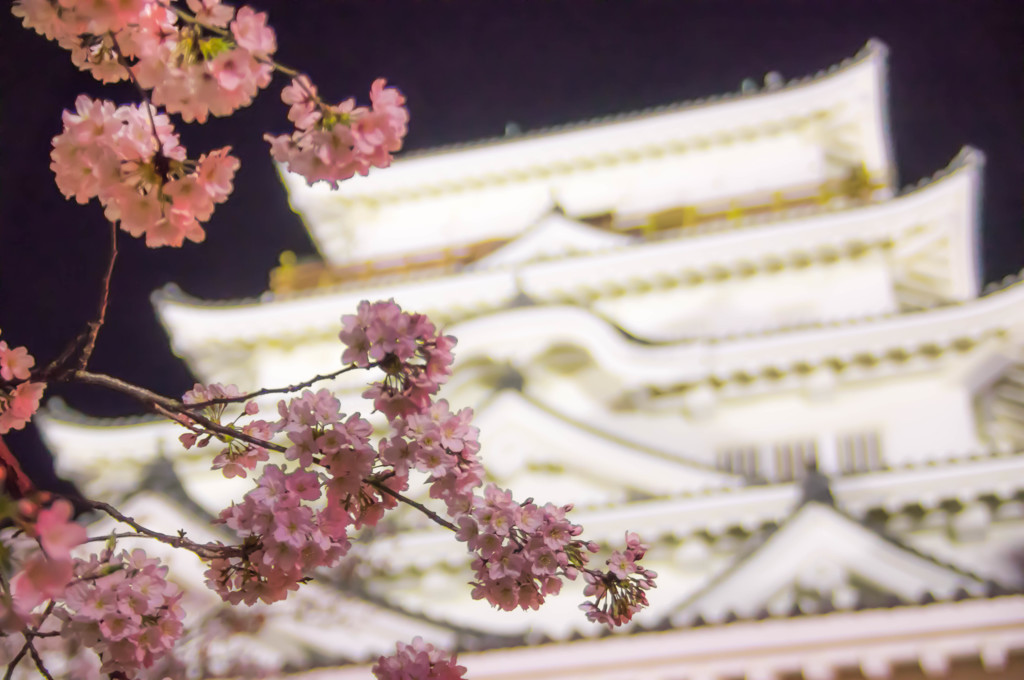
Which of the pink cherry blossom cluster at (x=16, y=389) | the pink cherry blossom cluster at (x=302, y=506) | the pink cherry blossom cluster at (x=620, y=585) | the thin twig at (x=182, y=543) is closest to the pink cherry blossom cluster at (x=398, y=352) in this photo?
the pink cherry blossom cluster at (x=302, y=506)

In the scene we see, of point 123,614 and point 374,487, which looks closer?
point 123,614

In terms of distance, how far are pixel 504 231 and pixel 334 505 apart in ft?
47.5

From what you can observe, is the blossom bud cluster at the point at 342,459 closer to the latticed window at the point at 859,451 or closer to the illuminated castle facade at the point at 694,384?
the illuminated castle facade at the point at 694,384

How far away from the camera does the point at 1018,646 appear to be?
577 centimetres

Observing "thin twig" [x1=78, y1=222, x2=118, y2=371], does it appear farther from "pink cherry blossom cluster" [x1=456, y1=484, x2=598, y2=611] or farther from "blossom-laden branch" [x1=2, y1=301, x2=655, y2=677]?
"pink cherry blossom cluster" [x1=456, y1=484, x2=598, y2=611]

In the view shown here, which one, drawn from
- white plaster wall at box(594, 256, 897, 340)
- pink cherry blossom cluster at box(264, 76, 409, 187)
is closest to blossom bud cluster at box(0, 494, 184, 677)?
pink cherry blossom cluster at box(264, 76, 409, 187)

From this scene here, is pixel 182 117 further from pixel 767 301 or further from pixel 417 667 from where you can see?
pixel 767 301

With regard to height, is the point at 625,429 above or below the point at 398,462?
above

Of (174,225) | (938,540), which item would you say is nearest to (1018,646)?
(938,540)

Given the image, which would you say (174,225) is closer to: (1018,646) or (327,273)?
(1018,646)

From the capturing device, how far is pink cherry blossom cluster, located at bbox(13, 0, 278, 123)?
255 centimetres

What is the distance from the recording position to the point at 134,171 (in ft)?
9.04

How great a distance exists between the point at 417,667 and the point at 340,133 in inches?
73.4

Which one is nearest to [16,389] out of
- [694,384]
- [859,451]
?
[694,384]
